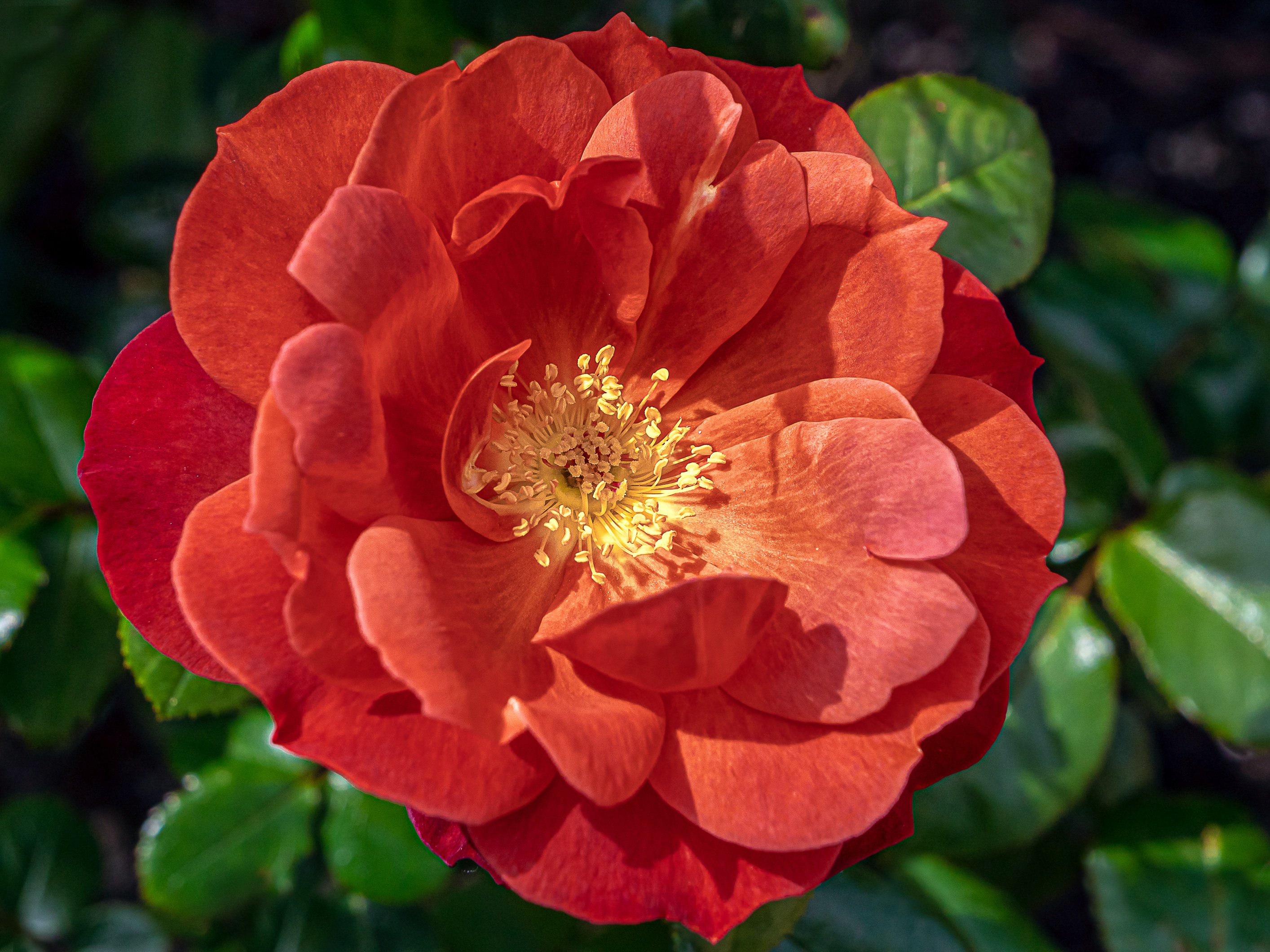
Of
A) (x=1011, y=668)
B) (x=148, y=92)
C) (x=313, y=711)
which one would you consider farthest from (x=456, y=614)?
(x=148, y=92)

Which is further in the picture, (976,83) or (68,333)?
(68,333)

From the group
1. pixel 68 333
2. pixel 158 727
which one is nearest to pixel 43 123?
pixel 68 333

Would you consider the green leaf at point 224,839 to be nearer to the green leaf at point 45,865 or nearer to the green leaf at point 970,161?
the green leaf at point 45,865

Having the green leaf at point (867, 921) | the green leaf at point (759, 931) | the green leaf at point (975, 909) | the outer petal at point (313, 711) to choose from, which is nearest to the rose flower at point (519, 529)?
the outer petal at point (313, 711)

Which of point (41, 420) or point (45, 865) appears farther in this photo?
point (45, 865)

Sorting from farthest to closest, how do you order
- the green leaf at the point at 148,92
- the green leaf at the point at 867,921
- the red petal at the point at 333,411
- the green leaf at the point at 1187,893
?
1. the green leaf at the point at 148,92
2. the green leaf at the point at 1187,893
3. the green leaf at the point at 867,921
4. the red petal at the point at 333,411

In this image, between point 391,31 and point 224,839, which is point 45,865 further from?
point 391,31

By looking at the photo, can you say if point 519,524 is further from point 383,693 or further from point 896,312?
point 896,312
